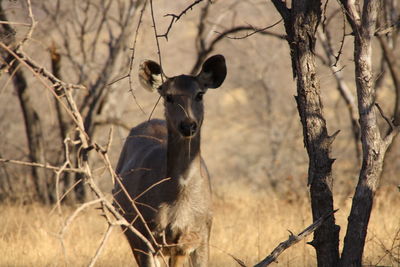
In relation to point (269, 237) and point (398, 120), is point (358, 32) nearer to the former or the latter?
point (398, 120)

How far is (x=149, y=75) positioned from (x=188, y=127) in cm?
114

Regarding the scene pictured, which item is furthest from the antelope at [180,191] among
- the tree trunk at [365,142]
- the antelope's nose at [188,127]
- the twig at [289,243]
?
the tree trunk at [365,142]

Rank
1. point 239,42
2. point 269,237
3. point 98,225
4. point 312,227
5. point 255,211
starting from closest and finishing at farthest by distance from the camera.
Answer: point 312,227
point 269,237
point 98,225
point 255,211
point 239,42

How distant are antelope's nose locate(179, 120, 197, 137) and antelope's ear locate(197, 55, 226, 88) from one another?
32.4 inches

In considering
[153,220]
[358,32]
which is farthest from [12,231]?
[358,32]

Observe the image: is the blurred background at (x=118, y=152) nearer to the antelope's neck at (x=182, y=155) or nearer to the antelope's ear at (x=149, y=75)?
the antelope's ear at (x=149, y=75)

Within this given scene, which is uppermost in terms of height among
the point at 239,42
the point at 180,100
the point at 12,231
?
the point at 239,42

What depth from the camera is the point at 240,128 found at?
2622cm

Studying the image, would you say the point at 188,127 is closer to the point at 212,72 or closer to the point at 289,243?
the point at 212,72

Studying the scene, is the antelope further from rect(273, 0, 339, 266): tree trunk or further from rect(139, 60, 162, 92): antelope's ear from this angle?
Result: rect(273, 0, 339, 266): tree trunk

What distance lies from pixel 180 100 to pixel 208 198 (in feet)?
3.10

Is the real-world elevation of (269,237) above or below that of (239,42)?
below

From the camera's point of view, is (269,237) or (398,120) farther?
(269,237)

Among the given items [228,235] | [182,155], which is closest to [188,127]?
[182,155]
